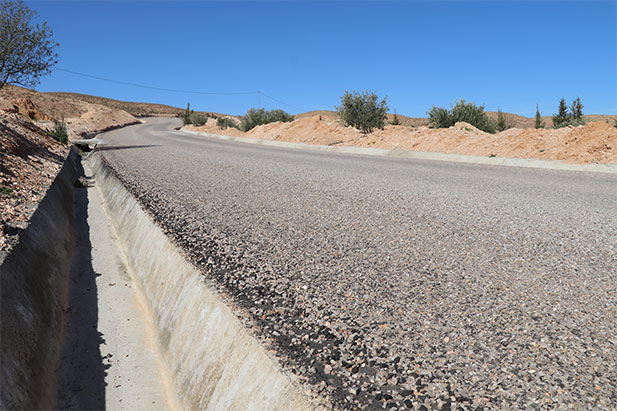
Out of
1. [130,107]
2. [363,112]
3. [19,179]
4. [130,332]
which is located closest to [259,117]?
[363,112]

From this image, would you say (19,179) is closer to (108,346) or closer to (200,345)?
(108,346)

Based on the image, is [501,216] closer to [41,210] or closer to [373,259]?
[373,259]

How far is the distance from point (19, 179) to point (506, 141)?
54.3 feet

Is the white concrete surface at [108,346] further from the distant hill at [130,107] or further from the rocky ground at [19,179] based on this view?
the distant hill at [130,107]

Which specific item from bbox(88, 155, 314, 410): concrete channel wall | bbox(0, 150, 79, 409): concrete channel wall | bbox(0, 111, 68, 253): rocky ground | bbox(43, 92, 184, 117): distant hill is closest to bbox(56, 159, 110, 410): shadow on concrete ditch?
bbox(0, 150, 79, 409): concrete channel wall

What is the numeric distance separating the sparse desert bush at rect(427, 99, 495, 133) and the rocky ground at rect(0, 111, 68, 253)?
20391 mm

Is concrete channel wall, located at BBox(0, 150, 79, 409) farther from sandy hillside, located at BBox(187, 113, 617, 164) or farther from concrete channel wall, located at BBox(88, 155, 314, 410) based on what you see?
sandy hillside, located at BBox(187, 113, 617, 164)

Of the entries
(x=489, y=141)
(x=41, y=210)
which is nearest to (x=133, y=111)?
(x=489, y=141)

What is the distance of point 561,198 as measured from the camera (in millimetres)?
7883

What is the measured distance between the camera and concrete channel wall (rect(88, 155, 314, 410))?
270cm

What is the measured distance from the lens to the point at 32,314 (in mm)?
4191

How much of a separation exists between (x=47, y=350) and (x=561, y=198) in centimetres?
791

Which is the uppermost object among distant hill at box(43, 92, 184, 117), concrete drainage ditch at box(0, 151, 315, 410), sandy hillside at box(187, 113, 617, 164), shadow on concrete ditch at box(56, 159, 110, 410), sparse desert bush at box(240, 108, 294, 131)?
distant hill at box(43, 92, 184, 117)

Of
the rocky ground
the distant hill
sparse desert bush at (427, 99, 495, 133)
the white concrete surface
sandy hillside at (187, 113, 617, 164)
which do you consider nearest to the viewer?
the white concrete surface
